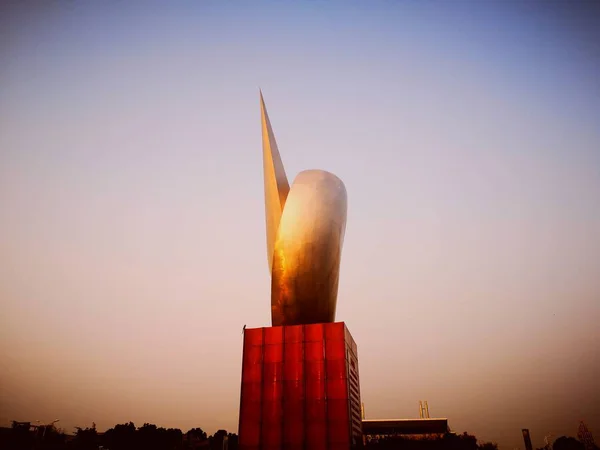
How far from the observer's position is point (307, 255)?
1683 cm

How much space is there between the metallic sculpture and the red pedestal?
1.06 m

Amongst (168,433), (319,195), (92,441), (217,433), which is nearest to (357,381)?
Result: (319,195)

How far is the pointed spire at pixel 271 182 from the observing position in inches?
749

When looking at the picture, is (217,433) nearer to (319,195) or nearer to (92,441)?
(92,441)

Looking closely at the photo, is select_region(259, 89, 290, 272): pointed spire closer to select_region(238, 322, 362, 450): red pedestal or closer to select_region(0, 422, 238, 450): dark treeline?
select_region(238, 322, 362, 450): red pedestal

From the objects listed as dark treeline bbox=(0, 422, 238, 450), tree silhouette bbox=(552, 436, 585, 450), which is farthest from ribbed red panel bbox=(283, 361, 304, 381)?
tree silhouette bbox=(552, 436, 585, 450)

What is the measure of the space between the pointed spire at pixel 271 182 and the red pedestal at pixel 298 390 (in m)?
3.45

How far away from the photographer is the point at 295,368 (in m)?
15.4

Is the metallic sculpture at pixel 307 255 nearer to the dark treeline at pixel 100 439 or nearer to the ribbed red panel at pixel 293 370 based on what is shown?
the ribbed red panel at pixel 293 370

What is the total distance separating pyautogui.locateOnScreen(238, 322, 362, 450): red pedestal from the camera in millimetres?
14305

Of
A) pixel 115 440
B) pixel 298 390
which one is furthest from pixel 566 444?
pixel 298 390

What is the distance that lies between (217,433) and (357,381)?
7544 centimetres

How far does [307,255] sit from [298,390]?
4914 millimetres

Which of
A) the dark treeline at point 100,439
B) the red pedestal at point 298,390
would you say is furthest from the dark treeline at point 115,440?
the red pedestal at point 298,390
